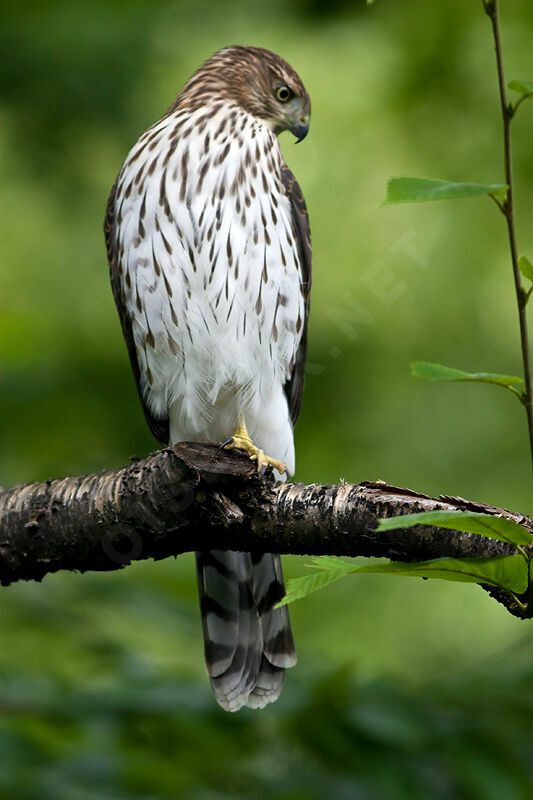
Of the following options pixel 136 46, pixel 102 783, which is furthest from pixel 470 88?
pixel 102 783

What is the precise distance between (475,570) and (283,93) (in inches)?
109

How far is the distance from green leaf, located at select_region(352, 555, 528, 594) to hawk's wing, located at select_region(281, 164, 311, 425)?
8.25 ft

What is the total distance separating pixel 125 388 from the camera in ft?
20.7

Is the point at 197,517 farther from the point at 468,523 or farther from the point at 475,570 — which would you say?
the point at 468,523

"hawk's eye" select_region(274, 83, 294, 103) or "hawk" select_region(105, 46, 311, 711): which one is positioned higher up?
"hawk's eye" select_region(274, 83, 294, 103)

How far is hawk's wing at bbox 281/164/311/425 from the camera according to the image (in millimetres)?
4199

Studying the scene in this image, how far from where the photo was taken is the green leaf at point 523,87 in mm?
1820

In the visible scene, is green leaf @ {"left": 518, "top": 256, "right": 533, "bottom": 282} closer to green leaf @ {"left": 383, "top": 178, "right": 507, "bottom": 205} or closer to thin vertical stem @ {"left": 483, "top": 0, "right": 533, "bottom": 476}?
thin vertical stem @ {"left": 483, "top": 0, "right": 533, "bottom": 476}

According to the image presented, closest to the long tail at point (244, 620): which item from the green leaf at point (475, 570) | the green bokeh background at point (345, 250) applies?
the green bokeh background at point (345, 250)

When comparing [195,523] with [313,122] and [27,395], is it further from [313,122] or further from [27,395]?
[313,122]

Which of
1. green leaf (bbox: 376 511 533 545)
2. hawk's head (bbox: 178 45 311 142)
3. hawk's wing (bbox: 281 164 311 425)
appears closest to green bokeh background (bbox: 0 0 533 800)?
hawk's wing (bbox: 281 164 311 425)

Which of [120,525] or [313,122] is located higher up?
[313,122]

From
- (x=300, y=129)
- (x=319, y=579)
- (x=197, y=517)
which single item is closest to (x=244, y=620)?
(x=197, y=517)

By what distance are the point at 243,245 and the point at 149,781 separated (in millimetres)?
1956
